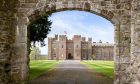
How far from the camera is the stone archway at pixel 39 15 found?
15.8 m

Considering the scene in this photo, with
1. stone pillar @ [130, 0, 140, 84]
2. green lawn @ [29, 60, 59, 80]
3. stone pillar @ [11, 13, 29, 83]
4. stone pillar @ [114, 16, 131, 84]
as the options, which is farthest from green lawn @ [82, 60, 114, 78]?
stone pillar @ [130, 0, 140, 84]

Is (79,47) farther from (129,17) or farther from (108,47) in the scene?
(129,17)

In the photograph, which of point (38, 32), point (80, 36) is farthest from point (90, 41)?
point (38, 32)

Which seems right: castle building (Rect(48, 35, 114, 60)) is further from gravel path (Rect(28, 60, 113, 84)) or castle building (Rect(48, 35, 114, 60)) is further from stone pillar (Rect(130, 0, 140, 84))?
stone pillar (Rect(130, 0, 140, 84))

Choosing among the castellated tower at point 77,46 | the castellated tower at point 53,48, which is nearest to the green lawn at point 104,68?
the castellated tower at point 53,48

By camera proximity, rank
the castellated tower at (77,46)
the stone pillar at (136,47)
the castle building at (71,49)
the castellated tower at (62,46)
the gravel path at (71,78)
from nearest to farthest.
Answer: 1. the stone pillar at (136,47)
2. the gravel path at (71,78)
3. the castellated tower at (62,46)
4. the castle building at (71,49)
5. the castellated tower at (77,46)

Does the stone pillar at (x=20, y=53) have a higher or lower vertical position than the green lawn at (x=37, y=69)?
higher

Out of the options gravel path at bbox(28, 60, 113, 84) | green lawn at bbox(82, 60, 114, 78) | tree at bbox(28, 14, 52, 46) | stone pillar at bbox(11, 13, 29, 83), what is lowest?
green lawn at bbox(82, 60, 114, 78)

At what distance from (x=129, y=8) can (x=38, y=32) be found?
12405 mm

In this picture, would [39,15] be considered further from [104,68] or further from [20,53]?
[104,68]

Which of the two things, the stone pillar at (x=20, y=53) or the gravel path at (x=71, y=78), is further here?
the gravel path at (x=71, y=78)

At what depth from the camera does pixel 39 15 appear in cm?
1597

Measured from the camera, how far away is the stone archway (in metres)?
15.8

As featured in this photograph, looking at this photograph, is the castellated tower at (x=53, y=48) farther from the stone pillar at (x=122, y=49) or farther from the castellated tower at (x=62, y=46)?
the stone pillar at (x=122, y=49)
